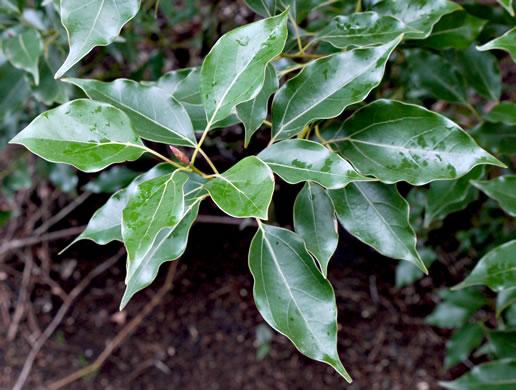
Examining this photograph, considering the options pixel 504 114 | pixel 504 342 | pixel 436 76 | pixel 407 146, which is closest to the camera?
pixel 407 146

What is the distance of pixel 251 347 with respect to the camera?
161 centimetres

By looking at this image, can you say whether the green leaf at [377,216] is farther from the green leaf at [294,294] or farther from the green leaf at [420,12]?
the green leaf at [420,12]

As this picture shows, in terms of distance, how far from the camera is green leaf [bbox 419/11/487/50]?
802 mm

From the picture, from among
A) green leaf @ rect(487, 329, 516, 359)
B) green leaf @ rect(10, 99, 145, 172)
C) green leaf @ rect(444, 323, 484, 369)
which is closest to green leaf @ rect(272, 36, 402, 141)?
green leaf @ rect(10, 99, 145, 172)

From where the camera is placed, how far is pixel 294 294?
2.02 feet

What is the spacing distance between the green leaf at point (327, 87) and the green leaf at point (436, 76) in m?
0.38

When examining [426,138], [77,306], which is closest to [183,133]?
[426,138]

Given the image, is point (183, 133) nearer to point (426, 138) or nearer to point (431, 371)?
point (426, 138)

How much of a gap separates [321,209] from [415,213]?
556 millimetres

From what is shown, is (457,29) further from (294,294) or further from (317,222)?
(294,294)

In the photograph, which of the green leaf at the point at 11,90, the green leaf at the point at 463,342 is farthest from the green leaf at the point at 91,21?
the green leaf at the point at 463,342

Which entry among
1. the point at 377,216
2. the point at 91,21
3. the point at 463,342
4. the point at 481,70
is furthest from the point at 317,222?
the point at 463,342

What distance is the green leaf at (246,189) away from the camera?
0.47 meters

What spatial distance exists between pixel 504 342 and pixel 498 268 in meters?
0.45
